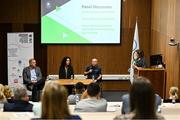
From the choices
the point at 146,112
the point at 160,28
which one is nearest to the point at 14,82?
the point at 160,28

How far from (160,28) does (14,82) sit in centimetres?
426

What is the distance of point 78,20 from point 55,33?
2.47 feet

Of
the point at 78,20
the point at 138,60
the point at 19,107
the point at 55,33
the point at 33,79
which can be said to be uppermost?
the point at 78,20

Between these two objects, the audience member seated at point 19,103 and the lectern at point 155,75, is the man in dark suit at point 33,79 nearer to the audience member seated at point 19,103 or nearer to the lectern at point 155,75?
the lectern at point 155,75

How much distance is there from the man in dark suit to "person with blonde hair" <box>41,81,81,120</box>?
7.26 meters

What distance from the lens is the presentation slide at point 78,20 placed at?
11680 millimetres

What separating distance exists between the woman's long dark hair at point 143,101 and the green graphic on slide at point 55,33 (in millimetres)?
9285

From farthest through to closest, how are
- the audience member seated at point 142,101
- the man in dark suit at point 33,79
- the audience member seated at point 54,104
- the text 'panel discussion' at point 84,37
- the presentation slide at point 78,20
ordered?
1. the presentation slide at point 78,20
2. the text 'panel discussion' at point 84,37
3. the man in dark suit at point 33,79
4. the audience member seated at point 54,104
5. the audience member seated at point 142,101

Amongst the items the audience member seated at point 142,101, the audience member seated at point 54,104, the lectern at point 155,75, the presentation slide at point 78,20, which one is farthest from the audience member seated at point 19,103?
the presentation slide at point 78,20

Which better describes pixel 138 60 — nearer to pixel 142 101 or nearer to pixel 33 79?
pixel 33 79

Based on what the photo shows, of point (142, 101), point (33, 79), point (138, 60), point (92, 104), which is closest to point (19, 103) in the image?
point (92, 104)

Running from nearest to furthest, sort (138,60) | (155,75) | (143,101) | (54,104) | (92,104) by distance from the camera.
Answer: (143,101) → (54,104) → (92,104) → (155,75) → (138,60)

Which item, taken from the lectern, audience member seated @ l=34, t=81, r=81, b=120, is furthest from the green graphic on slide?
audience member seated @ l=34, t=81, r=81, b=120

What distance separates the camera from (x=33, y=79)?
10.0 metres
